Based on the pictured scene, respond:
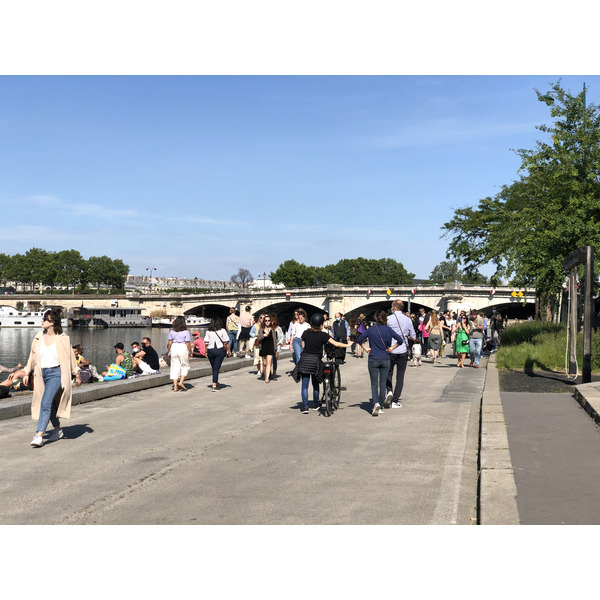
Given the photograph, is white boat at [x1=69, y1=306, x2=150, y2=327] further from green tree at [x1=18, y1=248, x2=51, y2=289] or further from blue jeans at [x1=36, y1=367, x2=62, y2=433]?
blue jeans at [x1=36, y1=367, x2=62, y2=433]

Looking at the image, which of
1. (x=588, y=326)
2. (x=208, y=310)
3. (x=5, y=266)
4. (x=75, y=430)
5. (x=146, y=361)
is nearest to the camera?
(x=75, y=430)

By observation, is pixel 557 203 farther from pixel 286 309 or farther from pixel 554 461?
pixel 286 309

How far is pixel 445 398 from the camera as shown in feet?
43.1

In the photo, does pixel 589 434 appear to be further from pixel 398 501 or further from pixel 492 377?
pixel 492 377

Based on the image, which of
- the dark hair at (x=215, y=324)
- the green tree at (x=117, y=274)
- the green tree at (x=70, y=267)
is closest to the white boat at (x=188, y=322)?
the green tree at (x=70, y=267)

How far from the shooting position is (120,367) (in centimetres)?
1744

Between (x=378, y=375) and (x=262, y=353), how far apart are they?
5327 millimetres

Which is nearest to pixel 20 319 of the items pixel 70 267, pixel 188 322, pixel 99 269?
pixel 188 322

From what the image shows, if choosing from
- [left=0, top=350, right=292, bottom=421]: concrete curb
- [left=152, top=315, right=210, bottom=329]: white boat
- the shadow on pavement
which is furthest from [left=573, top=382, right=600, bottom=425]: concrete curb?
[left=152, top=315, right=210, bottom=329]: white boat

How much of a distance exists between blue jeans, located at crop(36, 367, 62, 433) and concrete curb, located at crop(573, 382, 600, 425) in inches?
265

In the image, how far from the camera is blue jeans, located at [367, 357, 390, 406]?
11031 millimetres

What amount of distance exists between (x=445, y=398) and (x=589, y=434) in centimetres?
491

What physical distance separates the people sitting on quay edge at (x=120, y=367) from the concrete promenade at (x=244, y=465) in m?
4.04

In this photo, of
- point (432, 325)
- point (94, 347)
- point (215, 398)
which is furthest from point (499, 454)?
point (94, 347)
